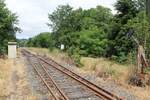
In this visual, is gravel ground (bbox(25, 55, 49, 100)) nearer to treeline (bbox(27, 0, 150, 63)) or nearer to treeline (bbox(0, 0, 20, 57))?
treeline (bbox(27, 0, 150, 63))

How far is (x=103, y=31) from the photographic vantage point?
53.7m

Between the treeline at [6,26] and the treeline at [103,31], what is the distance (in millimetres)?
8927

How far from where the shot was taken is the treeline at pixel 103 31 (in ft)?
105

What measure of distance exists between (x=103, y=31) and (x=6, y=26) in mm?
15990

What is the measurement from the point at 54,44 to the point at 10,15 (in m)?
25.2

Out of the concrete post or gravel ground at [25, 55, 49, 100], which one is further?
the concrete post

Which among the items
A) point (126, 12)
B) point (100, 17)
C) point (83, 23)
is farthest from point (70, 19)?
point (126, 12)

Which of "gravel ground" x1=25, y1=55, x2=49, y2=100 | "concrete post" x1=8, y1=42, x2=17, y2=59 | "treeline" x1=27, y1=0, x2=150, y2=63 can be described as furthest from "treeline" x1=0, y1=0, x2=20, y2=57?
"gravel ground" x1=25, y1=55, x2=49, y2=100

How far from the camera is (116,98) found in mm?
12664

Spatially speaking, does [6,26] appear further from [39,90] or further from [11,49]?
[39,90]

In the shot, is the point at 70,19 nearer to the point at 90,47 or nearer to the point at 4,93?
the point at 90,47

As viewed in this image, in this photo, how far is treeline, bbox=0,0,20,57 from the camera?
149 ft

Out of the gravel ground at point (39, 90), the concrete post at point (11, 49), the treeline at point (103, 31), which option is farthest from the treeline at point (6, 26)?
the gravel ground at point (39, 90)

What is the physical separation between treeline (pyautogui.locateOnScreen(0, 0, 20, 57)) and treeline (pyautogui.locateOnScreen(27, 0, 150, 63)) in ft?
29.3
